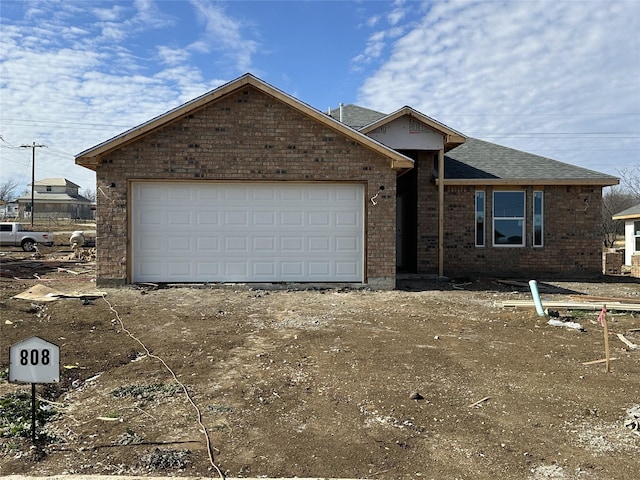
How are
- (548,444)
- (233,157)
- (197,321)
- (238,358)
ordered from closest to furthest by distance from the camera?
1. (548,444)
2. (238,358)
3. (197,321)
4. (233,157)

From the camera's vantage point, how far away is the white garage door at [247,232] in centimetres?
1234

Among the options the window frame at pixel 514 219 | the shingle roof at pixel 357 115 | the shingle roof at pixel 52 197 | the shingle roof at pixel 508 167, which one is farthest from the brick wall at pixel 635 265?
the shingle roof at pixel 52 197

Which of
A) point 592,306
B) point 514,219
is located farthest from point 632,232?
point 592,306

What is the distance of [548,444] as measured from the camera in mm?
4145

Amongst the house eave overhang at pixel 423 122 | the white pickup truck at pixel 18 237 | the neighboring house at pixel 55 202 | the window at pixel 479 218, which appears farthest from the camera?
the neighboring house at pixel 55 202

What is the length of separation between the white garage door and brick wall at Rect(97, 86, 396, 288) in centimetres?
29

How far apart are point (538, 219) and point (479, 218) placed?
6.41 feet

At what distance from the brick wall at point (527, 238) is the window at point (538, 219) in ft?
0.46

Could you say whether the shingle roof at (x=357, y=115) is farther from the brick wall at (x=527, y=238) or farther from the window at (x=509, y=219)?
the window at (x=509, y=219)

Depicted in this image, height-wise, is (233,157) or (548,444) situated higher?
(233,157)

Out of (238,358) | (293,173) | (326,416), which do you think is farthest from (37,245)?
(326,416)

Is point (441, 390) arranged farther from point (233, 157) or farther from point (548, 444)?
point (233, 157)

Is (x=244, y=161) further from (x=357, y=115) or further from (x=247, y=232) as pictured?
(x=357, y=115)

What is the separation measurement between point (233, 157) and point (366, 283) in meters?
4.71
